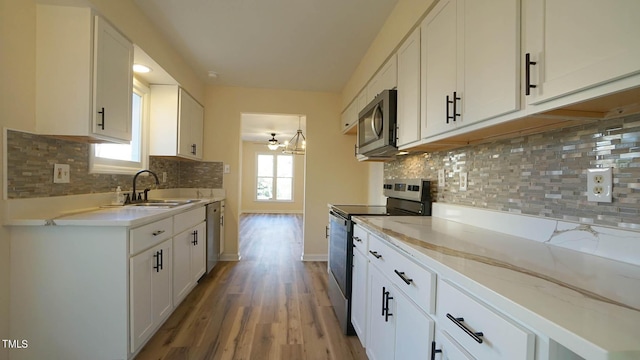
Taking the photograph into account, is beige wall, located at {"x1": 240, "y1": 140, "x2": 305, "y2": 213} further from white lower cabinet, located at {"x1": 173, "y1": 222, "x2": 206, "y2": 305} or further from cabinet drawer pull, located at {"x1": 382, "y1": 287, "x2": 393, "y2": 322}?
cabinet drawer pull, located at {"x1": 382, "y1": 287, "x2": 393, "y2": 322}

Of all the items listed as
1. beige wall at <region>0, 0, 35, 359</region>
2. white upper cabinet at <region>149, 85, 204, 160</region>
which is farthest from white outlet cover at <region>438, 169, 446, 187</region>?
white upper cabinet at <region>149, 85, 204, 160</region>

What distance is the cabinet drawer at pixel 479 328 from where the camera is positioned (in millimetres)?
604

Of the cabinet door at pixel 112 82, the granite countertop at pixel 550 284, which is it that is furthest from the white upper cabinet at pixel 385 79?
the cabinet door at pixel 112 82

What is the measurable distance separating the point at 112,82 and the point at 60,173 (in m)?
0.67

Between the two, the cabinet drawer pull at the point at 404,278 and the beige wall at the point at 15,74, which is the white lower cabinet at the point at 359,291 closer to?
the cabinet drawer pull at the point at 404,278

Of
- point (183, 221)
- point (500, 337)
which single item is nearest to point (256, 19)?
point (183, 221)

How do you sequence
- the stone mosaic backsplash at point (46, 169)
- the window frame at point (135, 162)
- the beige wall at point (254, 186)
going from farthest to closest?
the beige wall at point (254, 186) < the window frame at point (135, 162) < the stone mosaic backsplash at point (46, 169)

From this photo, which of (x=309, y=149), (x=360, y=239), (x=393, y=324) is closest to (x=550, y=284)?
(x=393, y=324)

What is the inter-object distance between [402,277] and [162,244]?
1.71 m

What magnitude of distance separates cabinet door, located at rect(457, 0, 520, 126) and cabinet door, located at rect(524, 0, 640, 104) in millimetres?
57

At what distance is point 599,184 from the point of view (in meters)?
0.96

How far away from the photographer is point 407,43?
6.17 ft

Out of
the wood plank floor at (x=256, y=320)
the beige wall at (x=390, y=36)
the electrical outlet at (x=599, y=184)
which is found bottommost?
the wood plank floor at (x=256, y=320)

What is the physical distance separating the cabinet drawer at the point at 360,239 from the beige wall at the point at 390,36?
132cm
